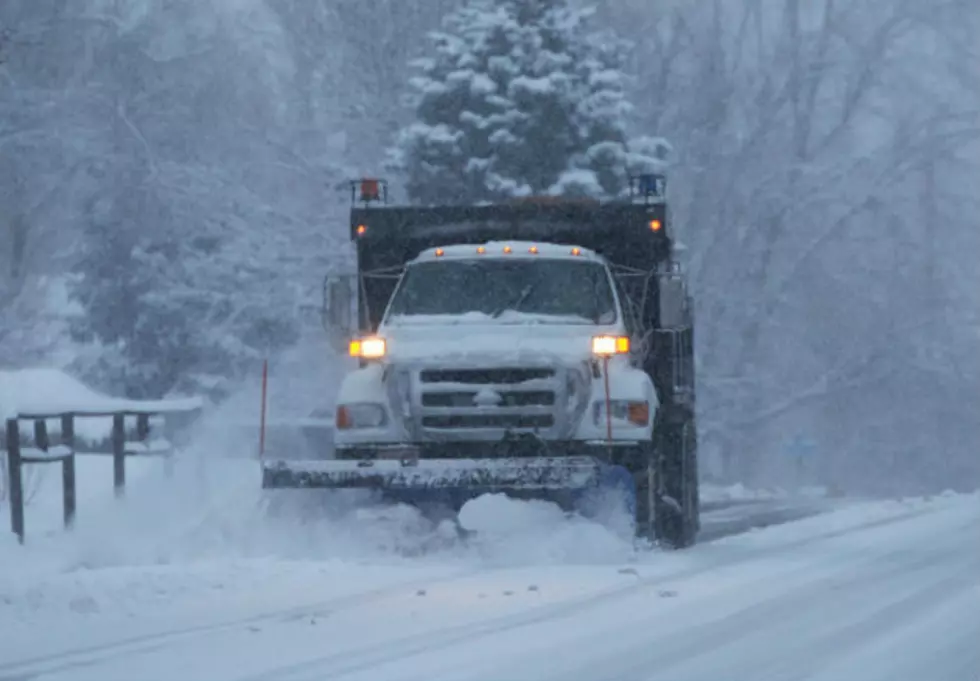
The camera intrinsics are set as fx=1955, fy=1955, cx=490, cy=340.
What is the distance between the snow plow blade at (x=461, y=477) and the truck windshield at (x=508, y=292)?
1932mm

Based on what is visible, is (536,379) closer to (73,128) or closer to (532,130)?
(532,130)

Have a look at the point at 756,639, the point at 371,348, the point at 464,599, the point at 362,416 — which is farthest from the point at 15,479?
the point at 756,639

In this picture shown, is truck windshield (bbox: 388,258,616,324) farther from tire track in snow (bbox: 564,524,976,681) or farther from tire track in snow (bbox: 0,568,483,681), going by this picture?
tire track in snow (bbox: 0,568,483,681)

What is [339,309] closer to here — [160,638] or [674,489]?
[674,489]

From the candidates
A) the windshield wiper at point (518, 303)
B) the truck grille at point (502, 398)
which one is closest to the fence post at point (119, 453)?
the windshield wiper at point (518, 303)

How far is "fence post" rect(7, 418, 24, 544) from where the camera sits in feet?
50.3

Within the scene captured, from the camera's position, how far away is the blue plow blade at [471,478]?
1291 centimetres

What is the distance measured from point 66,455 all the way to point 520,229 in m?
4.20

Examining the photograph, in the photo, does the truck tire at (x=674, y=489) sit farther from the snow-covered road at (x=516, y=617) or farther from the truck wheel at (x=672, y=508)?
the snow-covered road at (x=516, y=617)

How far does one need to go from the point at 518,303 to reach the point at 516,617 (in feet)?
16.1

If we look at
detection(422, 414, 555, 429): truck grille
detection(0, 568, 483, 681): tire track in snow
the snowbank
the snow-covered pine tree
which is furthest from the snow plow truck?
the snow-covered pine tree

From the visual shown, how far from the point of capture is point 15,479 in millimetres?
15344

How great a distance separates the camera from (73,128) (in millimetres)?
38344

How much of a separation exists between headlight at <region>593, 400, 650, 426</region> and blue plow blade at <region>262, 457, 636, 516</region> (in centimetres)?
81
